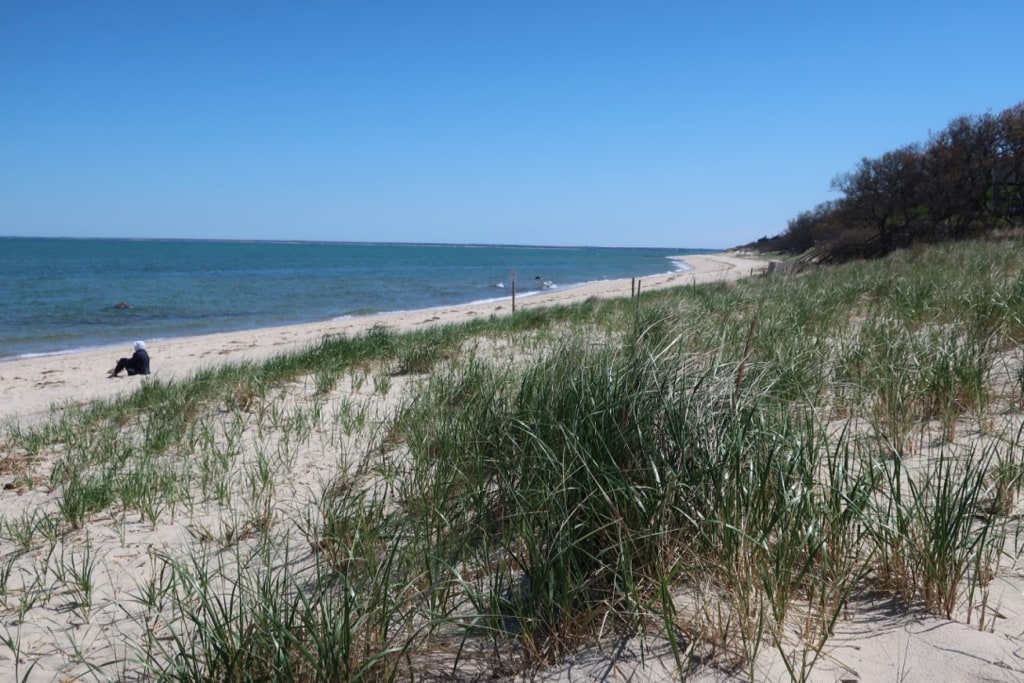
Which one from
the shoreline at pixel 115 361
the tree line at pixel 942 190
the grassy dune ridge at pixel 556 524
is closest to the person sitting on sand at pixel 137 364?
the shoreline at pixel 115 361

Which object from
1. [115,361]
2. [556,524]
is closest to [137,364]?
[115,361]

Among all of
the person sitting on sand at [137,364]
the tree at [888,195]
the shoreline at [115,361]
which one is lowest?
the shoreline at [115,361]

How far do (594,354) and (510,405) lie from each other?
57cm

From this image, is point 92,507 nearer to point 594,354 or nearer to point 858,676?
point 594,354

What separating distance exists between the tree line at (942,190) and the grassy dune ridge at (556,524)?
86.1 feet

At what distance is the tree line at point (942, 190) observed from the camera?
90.7 feet

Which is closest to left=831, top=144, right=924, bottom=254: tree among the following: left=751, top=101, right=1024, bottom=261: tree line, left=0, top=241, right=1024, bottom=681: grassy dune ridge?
left=751, top=101, right=1024, bottom=261: tree line

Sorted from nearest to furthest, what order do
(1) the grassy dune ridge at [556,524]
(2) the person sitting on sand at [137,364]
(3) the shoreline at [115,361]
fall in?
1. (1) the grassy dune ridge at [556,524]
2. (3) the shoreline at [115,361]
3. (2) the person sitting on sand at [137,364]

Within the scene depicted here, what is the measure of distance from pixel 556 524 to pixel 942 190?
105 ft

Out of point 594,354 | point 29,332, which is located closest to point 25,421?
point 594,354

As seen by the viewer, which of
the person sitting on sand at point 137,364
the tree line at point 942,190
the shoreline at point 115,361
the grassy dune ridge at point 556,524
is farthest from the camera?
the tree line at point 942,190

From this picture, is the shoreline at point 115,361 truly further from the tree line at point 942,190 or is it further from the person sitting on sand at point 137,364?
the tree line at point 942,190

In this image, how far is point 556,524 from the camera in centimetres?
264

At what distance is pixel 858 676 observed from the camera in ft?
6.56
